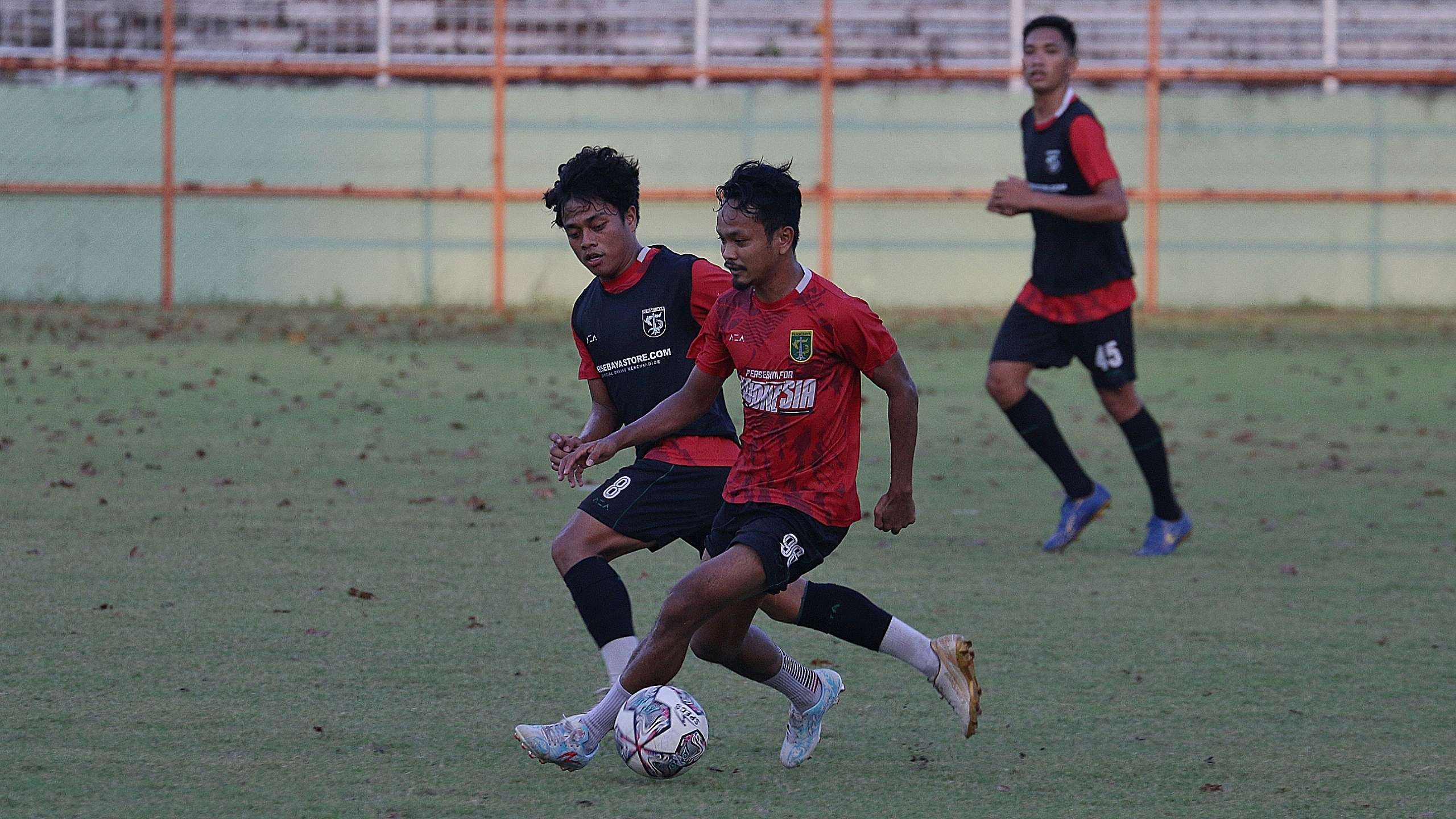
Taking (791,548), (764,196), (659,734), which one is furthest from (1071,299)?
(659,734)

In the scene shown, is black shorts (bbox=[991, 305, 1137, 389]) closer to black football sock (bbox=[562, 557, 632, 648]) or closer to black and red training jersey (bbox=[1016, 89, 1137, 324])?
black and red training jersey (bbox=[1016, 89, 1137, 324])

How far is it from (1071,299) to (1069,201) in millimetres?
428

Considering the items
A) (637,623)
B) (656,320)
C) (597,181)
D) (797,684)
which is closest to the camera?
(797,684)

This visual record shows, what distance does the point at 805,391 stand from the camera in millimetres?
4375

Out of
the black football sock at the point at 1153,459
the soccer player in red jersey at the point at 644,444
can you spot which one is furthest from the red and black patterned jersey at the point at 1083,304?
the soccer player in red jersey at the point at 644,444

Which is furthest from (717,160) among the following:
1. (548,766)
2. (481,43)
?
(548,766)

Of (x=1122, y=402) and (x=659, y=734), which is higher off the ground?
(x=1122, y=402)

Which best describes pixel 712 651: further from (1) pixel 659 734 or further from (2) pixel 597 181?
(2) pixel 597 181

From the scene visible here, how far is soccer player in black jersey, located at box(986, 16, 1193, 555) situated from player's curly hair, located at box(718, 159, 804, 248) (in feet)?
11.4

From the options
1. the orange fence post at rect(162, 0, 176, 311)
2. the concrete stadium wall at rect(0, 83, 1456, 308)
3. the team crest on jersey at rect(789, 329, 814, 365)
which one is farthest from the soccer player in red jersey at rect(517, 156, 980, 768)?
the orange fence post at rect(162, 0, 176, 311)

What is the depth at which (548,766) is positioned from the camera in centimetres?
432

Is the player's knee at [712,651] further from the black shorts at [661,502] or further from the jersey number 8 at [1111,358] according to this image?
the jersey number 8 at [1111,358]

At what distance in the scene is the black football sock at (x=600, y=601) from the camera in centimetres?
477

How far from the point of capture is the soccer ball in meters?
4.15
